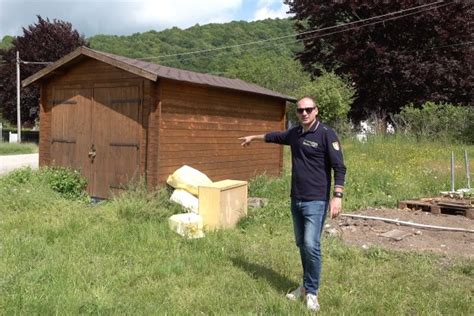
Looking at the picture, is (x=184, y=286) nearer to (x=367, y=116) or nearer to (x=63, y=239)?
(x=63, y=239)

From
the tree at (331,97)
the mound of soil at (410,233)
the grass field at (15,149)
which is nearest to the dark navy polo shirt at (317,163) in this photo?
the mound of soil at (410,233)

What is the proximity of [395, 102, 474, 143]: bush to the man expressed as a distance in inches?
661

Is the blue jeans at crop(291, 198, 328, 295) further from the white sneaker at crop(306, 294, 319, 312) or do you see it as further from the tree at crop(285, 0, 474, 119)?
the tree at crop(285, 0, 474, 119)

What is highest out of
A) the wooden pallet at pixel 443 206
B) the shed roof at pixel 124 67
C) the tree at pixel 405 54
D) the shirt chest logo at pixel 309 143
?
the tree at pixel 405 54

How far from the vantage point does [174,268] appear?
529cm

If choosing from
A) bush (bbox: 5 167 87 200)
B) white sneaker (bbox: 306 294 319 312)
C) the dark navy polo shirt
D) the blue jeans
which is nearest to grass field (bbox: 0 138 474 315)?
white sneaker (bbox: 306 294 319 312)

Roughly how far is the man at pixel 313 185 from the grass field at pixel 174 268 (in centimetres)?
30

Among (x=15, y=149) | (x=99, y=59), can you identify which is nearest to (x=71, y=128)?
(x=99, y=59)

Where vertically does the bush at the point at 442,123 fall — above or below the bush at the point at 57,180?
above

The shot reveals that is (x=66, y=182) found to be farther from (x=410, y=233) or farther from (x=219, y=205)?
(x=410, y=233)

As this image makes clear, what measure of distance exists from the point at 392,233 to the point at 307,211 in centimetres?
283

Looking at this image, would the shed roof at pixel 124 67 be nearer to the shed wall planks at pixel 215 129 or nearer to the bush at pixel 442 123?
the shed wall planks at pixel 215 129

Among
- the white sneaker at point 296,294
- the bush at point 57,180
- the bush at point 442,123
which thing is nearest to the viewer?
the white sneaker at point 296,294

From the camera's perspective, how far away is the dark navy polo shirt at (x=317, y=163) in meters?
4.37
